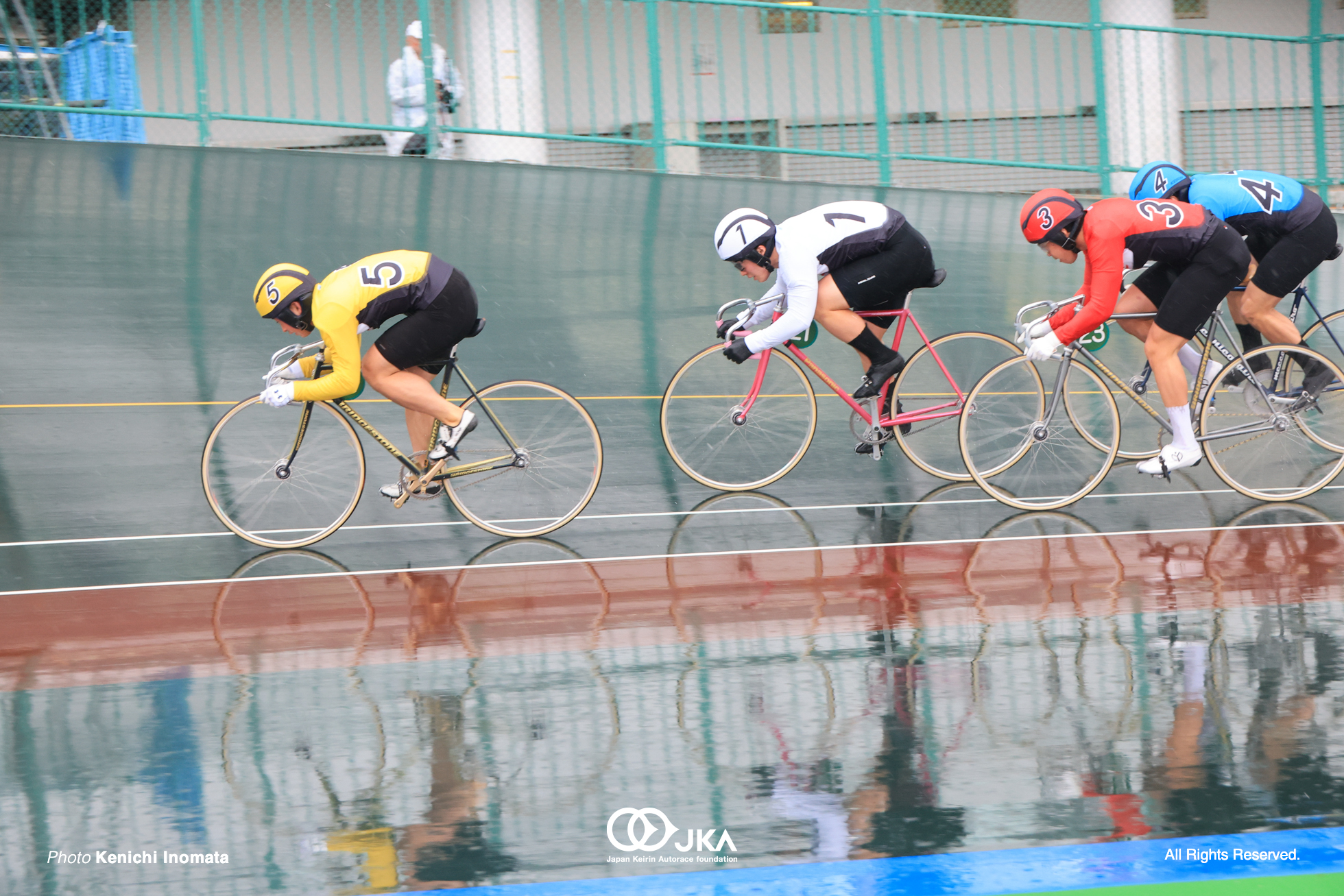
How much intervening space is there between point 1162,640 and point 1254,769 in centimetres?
105

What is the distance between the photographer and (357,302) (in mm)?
5691

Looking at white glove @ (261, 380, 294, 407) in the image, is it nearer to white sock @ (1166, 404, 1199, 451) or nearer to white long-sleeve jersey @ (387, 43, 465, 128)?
white sock @ (1166, 404, 1199, 451)

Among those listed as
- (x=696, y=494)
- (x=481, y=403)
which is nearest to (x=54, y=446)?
(x=481, y=403)

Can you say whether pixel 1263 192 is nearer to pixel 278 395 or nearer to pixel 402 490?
pixel 402 490

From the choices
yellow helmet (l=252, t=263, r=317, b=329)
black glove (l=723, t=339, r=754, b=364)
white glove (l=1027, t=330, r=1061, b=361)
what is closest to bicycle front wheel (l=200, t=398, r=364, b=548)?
yellow helmet (l=252, t=263, r=317, b=329)

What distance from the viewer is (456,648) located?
187 inches

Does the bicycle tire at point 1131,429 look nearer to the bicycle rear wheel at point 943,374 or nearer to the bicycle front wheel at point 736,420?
the bicycle rear wheel at point 943,374

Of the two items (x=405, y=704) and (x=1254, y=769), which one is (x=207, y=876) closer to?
(x=405, y=704)

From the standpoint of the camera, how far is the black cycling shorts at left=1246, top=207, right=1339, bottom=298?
6.66m

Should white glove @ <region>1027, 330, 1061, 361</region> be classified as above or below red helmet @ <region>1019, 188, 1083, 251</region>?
below

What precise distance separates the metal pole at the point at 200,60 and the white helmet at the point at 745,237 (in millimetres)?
6801

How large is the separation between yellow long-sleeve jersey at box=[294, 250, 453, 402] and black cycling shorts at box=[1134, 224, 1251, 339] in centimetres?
334

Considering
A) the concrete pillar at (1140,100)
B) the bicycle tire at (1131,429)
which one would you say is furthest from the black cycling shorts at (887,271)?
the concrete pillar at (1140,100)

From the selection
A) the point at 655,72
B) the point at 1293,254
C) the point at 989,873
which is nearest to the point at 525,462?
the point at 989,873
